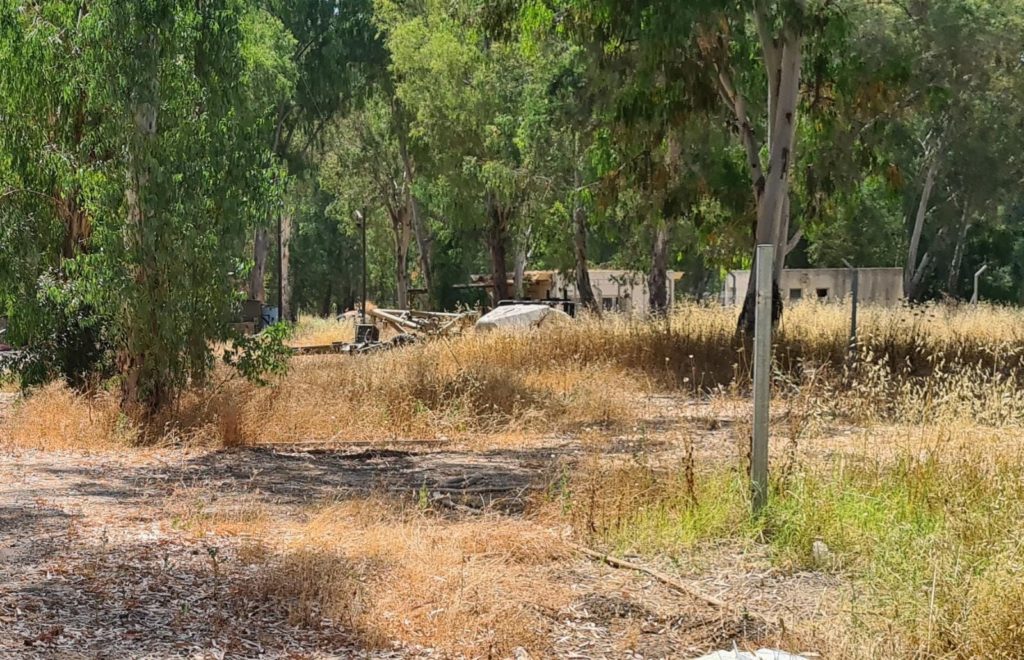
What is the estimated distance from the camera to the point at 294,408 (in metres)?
12.0

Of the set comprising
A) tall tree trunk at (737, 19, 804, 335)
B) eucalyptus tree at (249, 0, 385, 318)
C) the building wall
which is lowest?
the building wall

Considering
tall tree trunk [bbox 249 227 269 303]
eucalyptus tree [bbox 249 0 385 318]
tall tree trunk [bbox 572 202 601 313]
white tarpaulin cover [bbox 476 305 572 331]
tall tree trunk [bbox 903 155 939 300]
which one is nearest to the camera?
white tarpaulin cover [bbox 476 305 572 331]

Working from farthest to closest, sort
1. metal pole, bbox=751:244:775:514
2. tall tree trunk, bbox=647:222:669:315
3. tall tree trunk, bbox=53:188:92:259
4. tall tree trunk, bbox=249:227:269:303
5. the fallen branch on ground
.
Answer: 1. tall tree trunk, bbox=249:227:269:303
2. tall tree trunk, bbox=647:222:669:315
3. tall tree trunk, bbox=53:188:92:259
4. metal pole, bbox=751:244:775:514
5. the fallen branch on ground

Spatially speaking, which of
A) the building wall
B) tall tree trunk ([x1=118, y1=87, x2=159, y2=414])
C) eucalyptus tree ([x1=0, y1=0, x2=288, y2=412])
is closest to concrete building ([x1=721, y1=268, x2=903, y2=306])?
the building wall

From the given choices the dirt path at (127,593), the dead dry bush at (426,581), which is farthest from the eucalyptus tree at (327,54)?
the dead dry bush at (426,581)

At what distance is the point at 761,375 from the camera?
20.4 feet

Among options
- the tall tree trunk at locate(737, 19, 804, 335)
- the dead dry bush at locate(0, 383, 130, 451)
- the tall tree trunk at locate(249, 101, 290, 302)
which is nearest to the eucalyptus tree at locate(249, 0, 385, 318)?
the tall tree trunk at locate(249, 101, 290, 302)

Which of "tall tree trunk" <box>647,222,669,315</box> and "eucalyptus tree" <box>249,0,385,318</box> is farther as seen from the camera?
"eucalyptus tree" <box>249,0,385,318</box>

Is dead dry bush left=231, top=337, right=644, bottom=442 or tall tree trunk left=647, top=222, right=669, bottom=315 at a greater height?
tall tree trunk left=647, top=222, right=669, bottom=315

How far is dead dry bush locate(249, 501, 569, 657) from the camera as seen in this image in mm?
5168

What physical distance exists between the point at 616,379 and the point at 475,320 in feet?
35.3

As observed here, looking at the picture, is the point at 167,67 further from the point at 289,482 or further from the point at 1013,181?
the point at 1013,181

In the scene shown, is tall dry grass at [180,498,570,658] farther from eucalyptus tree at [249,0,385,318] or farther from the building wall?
the building wall

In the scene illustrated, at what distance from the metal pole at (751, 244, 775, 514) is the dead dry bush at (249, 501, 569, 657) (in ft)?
3.92
